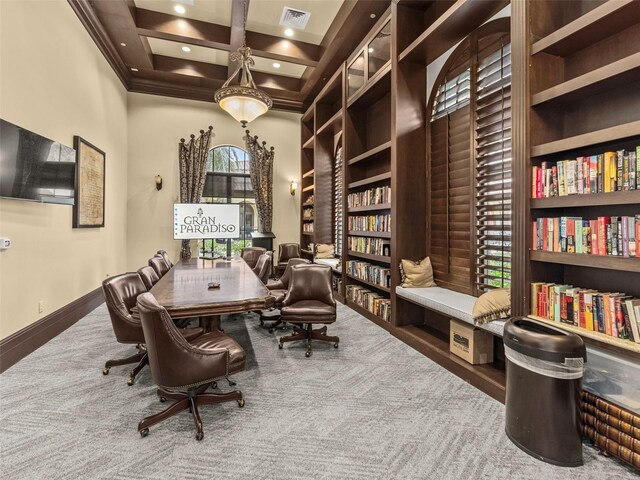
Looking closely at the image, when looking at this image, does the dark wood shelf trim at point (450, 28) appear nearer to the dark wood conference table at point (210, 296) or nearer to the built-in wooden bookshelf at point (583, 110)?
the built-in wooden bookshelf at point (583, 110)

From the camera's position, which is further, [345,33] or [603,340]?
[345,33]

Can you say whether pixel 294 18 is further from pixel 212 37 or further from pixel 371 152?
pixel 371 152

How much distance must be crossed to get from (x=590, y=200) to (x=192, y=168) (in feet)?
22.8

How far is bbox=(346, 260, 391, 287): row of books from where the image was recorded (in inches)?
161

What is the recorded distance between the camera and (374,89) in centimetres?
445

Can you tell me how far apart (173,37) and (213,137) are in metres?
2.54

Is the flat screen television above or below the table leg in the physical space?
above

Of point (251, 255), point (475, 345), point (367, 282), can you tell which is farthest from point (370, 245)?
point (251, 255)

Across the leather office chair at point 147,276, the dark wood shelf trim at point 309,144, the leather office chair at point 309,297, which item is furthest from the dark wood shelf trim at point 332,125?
the leather office chair at point 147,276

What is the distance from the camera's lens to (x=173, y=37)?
4.97 metres

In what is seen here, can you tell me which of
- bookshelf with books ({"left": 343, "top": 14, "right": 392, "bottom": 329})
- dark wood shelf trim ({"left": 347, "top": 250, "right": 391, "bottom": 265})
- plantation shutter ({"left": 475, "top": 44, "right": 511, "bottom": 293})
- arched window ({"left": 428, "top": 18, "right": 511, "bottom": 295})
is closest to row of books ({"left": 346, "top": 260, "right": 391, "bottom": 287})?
bookshelf with books ({"left": 343, "top": 14, "right": 392, "bottom": 329})

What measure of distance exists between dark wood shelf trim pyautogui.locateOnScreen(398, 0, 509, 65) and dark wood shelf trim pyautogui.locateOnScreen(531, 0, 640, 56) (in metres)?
0.99

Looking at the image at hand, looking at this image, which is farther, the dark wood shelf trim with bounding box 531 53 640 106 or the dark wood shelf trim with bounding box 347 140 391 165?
the dark wood shelf trim with bounding box 347 140 391 165

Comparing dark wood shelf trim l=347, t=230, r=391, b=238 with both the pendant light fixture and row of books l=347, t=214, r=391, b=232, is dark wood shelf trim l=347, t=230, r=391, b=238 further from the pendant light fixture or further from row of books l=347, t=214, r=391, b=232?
the pendant light fixture
